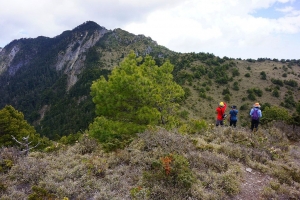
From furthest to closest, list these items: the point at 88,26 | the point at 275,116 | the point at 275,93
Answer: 1. the point at 88,26
2. the point at 275,93
3. the point at 275,116

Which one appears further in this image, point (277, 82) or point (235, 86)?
point (277, 82)

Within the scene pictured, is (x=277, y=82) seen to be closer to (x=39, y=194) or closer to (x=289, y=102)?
(x=289, y=102)

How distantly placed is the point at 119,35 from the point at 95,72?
5379cm

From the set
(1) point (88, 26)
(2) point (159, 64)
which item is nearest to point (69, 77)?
(1) point (88, 26)

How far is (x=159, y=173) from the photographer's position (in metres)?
6.26

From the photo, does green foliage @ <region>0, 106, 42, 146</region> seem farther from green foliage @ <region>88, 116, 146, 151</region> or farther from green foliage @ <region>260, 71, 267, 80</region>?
green foliage @ <region>260, 71, 267, 80</region>

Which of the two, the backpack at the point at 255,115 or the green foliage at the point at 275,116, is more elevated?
the backpack at the point at 255,115

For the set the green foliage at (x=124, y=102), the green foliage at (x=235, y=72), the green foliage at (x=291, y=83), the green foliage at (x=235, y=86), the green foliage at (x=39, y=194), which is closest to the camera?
the green foliage at (x=39, y=194)

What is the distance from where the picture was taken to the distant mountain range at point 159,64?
50688 millimetres

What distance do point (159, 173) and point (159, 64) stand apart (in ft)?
188

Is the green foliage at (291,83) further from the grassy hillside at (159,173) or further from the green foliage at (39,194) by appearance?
the green foliage at (39,194)

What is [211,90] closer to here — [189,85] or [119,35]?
[189,85]

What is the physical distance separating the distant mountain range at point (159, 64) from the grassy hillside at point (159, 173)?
2080 centimetres

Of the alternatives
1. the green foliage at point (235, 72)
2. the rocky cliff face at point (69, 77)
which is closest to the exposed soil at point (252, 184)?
the rocky cliff face at point (69, 77)
